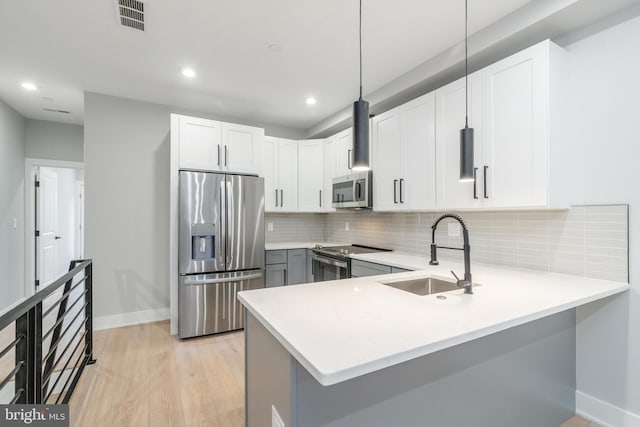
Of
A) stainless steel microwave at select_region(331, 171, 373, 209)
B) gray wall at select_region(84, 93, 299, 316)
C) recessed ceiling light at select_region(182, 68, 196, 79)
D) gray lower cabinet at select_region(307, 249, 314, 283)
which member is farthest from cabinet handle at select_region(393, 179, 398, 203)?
gray wall at select_region(84, 93, 299, 316)

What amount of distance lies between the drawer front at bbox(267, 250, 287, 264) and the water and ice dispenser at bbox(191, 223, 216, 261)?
27.8 inches

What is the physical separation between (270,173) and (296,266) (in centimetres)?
127

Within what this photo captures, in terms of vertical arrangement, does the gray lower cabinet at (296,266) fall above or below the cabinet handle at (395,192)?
below

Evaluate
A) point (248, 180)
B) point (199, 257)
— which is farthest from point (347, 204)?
point (199, 257)

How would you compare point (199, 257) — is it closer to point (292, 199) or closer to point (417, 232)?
point (292, 199)

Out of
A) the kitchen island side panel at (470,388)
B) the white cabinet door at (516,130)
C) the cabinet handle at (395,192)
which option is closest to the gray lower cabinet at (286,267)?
the cabinet handle at (395,192)

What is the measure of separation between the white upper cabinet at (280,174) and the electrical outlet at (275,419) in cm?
298

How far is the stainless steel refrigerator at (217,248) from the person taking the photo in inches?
122

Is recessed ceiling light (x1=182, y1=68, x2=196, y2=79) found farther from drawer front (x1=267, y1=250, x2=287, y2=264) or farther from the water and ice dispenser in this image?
drawer front (x1=267, y1=250, x2=287, y2=264)

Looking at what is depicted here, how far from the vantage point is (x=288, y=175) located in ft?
13.6

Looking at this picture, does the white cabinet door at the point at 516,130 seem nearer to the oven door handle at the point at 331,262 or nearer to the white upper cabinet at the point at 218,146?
the oven door handle at the point at 331,262

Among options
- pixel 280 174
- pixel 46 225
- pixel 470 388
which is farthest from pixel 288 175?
pixel 46 225

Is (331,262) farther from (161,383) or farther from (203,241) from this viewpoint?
(161,383)

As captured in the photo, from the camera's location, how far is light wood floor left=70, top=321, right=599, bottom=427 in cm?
190
